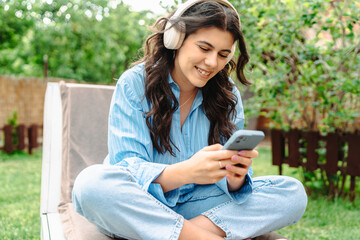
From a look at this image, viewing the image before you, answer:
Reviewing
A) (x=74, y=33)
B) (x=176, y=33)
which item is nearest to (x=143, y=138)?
(x=176, y=33)

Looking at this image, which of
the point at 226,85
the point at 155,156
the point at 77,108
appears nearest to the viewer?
the point at 155,156

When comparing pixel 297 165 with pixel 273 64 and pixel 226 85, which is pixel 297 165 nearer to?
pixel 273 64

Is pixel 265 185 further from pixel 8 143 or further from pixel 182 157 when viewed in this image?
pixel 8 143

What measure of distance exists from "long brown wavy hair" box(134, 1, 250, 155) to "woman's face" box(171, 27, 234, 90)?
1.2 inches

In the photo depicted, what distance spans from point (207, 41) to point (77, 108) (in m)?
1.08

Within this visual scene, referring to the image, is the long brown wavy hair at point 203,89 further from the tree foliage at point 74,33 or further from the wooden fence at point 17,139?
the tree foliage at point 74,33

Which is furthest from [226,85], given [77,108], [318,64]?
[318,64]

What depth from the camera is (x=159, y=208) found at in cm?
163

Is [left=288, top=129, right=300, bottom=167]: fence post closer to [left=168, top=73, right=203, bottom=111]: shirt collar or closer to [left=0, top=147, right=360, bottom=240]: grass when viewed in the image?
[left=0, top=147, right=360, bottom=240]: grass

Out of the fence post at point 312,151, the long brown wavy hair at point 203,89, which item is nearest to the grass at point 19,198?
the long brown wavy hair at point 203,89

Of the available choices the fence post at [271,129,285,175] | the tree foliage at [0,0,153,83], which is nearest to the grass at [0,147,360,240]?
the fence post at [271,129,285,175]

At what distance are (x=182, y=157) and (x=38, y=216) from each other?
1861 mm

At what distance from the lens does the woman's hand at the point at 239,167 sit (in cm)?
156

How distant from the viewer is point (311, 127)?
413cm
